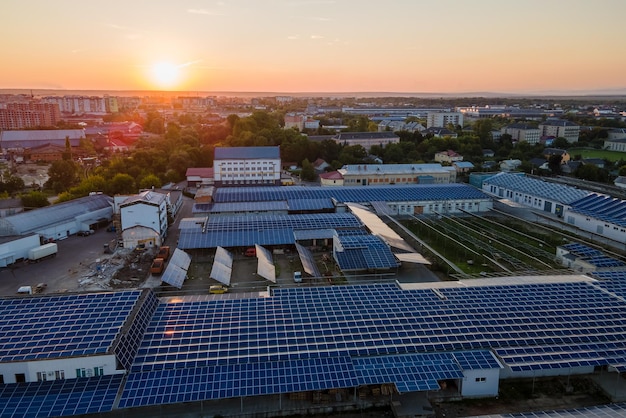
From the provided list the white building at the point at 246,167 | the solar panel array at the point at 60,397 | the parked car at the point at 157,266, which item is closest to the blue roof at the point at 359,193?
the white building at the point at 246,167

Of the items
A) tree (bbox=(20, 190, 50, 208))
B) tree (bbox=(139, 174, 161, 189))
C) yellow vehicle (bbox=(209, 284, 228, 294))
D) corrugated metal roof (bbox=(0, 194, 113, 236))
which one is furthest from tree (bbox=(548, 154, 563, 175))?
tree (bbox=(20, 190, 50, 208))

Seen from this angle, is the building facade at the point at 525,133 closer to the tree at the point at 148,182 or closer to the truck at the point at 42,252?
the tree at the point at 148,182

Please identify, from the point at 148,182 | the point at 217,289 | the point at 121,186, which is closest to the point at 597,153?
the point at 148,182

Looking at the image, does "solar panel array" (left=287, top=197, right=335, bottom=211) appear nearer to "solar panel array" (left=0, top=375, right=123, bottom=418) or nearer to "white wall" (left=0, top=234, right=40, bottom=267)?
"white wall" (left=0, top=234, right=40, bottom=267)

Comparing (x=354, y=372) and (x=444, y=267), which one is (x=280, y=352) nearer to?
(x=354, y=372)

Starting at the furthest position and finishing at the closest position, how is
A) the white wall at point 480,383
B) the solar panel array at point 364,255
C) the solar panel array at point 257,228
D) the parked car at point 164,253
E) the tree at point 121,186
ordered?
the tree at point 121,186 < the solar panel array at point 257,228 < the parked car at point 164,253 < the solar panel array at point 364,255 < the white wall at point 480,383

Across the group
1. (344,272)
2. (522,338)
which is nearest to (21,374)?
(344,272)
